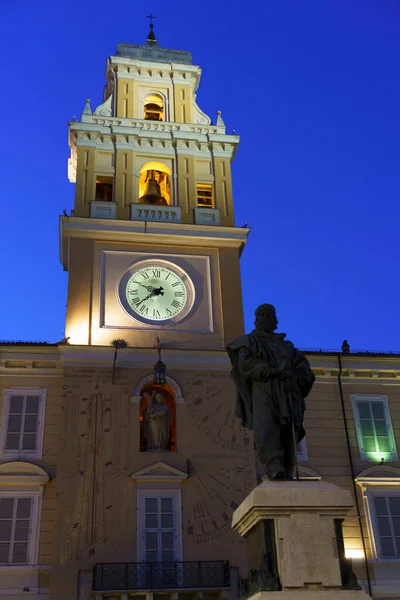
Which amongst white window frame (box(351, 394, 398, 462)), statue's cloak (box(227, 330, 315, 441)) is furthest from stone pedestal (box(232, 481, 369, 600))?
white window frame (box(351, 394, 398, 462))

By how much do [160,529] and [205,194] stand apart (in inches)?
481

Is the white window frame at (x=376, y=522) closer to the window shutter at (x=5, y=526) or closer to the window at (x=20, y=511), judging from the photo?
the window at (x=20, y=511)

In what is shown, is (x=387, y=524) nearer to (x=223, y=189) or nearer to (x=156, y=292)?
(x=156, y=292)

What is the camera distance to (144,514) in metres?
19.8

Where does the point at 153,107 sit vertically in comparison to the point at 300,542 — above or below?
above

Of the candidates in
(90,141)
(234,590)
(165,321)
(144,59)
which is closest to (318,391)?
(165,321)

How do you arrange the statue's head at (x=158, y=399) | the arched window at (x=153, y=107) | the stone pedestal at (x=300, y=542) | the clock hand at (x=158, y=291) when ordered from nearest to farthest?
the stone pedestal at (x=300, y=542)
the statue's head at (x=158, y=399)
the clock hand at (x=158, y=291)
the arched window at (x=153, y=107)

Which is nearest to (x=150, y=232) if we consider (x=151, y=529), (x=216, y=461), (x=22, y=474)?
(x=216, y=461)

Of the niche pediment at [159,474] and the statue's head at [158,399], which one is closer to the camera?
the niche pediment at [159,474]

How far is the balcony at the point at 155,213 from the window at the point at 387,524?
1112 cm

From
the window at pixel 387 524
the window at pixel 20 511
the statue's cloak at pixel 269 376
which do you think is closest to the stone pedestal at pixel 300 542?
the statue's cloak at pixel 269 376

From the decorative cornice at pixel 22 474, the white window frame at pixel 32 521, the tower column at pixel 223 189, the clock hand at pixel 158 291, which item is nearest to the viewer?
the white window frame at pixel 32 521

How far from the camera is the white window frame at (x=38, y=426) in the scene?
20609 millimetres

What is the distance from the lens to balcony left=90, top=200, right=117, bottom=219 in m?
24.8
